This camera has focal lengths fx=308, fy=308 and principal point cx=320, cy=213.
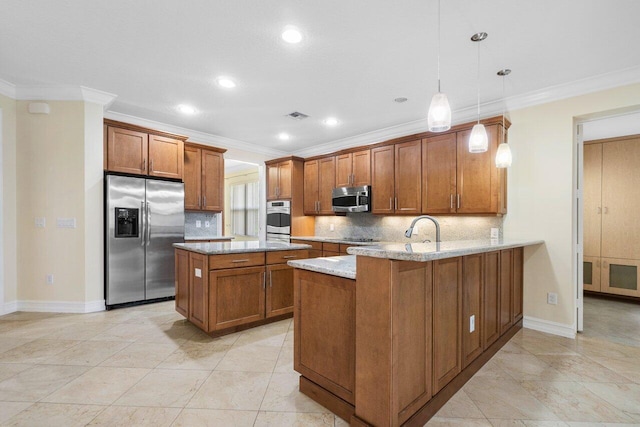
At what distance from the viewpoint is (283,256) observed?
3.37 metres

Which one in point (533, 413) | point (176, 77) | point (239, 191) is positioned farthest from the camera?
point (239, 191)

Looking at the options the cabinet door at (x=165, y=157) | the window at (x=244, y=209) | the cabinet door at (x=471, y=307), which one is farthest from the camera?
the window at (x=244, y=209)

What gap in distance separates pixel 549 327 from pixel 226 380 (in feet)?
10.7

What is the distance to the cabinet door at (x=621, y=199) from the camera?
14.8 feet

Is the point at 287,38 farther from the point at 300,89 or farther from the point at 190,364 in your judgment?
the point at 190,364

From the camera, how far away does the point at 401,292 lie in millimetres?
1524

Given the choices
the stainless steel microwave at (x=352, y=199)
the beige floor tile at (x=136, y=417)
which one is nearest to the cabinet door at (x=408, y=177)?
the stainless steel microwave at (x=352, y=199)

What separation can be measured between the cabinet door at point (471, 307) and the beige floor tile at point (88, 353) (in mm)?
2789

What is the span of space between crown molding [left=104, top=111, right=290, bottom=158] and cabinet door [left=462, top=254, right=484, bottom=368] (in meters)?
4.57

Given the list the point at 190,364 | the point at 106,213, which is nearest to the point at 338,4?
the point at 190,364

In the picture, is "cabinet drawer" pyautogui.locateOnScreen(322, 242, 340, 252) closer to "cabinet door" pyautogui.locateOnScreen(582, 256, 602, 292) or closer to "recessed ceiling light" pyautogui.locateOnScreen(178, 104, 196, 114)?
"recessed ceiling light" pyautogui.locateOnScreen(178, 104, 196, 114)

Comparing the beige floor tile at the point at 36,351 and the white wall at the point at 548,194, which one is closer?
the beige floor tile at the point at 36,351

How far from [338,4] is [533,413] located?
9.37ft

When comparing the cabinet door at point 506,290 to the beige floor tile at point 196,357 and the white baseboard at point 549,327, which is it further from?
the beige floor tile at point 196,357
